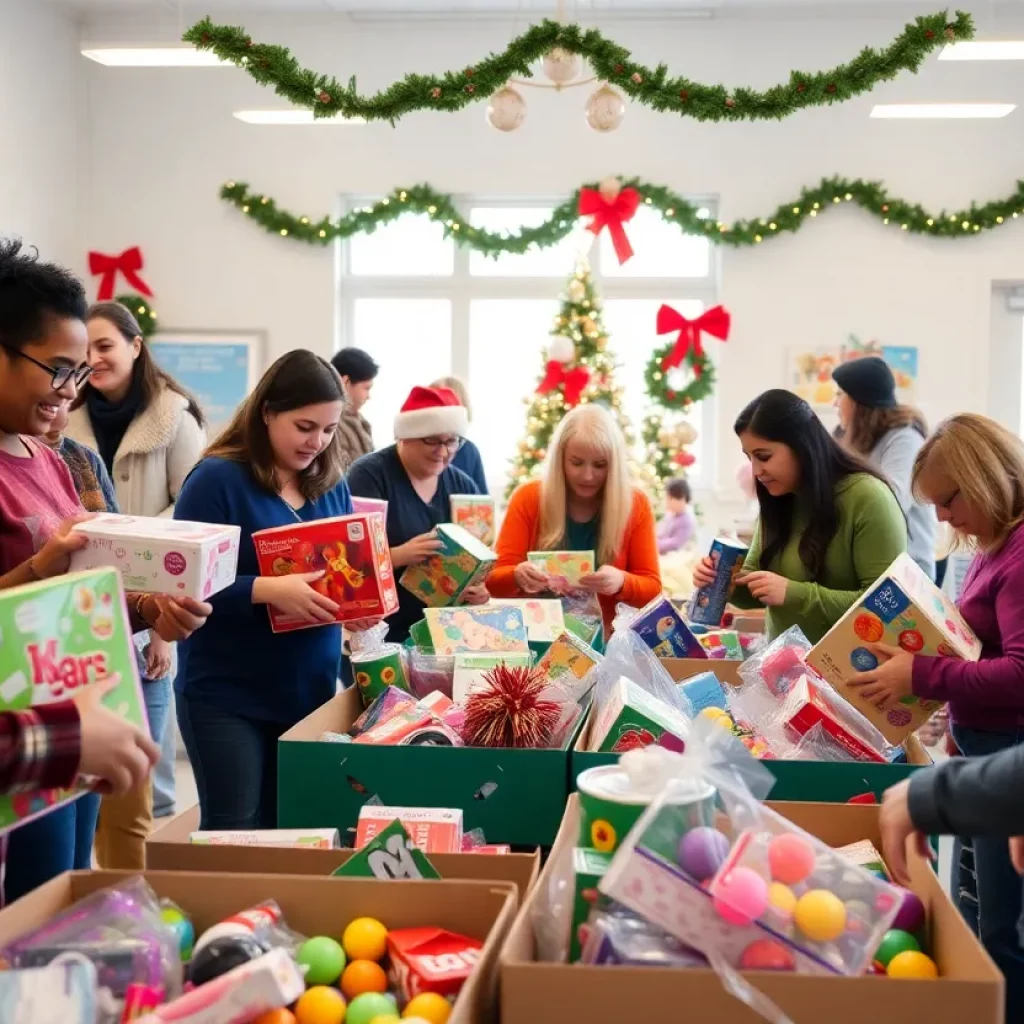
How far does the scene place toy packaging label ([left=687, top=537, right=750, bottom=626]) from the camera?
288 centimetres

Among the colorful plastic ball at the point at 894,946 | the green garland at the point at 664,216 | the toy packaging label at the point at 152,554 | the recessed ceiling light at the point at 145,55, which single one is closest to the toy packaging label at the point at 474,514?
the toy packaging label at the point at 152,554

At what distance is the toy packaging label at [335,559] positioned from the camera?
2.24 metres

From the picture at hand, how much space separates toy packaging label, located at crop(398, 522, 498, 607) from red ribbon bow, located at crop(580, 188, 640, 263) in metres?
4.97

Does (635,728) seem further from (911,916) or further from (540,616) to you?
(540,616)

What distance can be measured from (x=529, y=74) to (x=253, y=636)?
2900mm

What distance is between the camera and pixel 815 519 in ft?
8.84

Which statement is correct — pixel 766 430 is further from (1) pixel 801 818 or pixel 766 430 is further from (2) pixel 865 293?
(2) pixel 865 293

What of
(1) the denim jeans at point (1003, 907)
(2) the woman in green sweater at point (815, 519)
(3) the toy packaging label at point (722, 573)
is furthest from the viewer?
(3) the toy packaging label at point (722, 573)

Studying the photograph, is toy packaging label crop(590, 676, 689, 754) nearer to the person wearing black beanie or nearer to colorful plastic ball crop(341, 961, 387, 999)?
colorful plastic ball crop(341, 961, 387, 999)

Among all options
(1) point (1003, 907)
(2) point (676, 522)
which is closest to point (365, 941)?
(1) point (1003, 907)

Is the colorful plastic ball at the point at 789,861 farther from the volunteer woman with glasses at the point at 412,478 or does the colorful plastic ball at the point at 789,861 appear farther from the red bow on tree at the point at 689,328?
the red bow on tree at the point at 689,328

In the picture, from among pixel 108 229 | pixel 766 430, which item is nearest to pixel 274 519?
pixel 766 430

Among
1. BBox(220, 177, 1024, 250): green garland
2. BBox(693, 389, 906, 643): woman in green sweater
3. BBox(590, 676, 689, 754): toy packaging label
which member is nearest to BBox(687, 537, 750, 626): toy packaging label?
BBox(693, 389, 906, 643): woman in green sweater

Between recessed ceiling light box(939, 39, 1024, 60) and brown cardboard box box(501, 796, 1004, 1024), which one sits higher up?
recessed ceiling light box(939, 39, 1024, 60)
